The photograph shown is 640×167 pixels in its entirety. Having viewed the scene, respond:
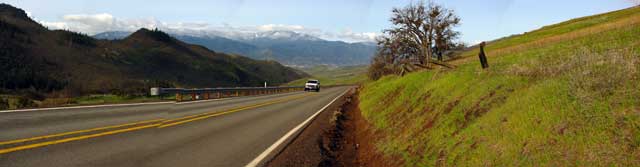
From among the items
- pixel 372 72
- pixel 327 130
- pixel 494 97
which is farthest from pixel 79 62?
pixel 494 97

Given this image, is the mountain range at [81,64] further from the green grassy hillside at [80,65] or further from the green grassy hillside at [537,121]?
the green grassy hillside at [537,121]

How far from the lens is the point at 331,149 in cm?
966

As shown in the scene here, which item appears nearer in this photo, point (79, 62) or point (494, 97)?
point (494, 97)

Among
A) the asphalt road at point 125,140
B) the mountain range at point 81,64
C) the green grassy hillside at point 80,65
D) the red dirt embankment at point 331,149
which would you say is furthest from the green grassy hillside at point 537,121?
the mountain range at point 81,64

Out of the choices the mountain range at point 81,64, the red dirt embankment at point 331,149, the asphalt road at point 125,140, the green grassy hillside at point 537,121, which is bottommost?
the red dirt embankment at point 331,149

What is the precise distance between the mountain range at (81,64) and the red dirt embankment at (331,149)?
931 inches

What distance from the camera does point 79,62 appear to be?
6994 centimetres

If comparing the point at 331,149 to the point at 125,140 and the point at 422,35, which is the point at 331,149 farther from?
the point at 422,35

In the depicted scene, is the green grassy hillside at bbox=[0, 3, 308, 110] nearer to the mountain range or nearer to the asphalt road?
the mountain range

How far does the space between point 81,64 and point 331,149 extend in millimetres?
71047

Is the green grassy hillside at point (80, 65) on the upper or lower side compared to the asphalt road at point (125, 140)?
upper

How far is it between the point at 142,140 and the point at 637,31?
41.9 feet

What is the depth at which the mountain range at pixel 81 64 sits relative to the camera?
4606cm

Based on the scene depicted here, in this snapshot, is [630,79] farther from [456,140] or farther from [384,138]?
[384,138]
